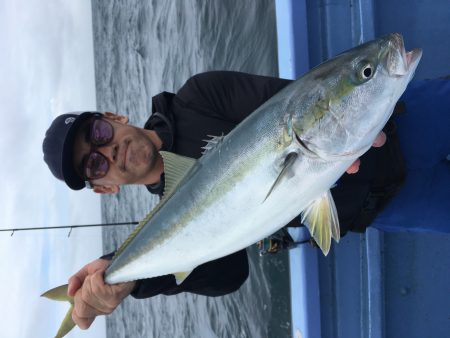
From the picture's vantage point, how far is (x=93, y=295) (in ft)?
7.77

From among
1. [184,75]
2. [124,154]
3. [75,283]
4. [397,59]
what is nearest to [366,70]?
[397,59]

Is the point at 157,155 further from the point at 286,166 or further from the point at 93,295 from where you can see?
the point at 286,166

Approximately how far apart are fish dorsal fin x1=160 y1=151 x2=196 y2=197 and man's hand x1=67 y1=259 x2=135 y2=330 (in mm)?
695

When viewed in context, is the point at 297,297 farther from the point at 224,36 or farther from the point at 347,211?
the point at 224,36

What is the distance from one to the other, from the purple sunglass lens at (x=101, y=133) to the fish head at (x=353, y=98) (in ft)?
5.47

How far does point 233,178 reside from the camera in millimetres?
1892

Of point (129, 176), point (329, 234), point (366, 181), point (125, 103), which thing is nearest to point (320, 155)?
point (329, 234)

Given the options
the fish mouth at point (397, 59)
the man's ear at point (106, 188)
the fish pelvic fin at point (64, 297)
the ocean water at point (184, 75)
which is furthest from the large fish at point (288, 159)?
the ocean water at point (184, 75)

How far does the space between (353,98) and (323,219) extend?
581mm

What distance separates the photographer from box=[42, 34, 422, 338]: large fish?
64.7 inches

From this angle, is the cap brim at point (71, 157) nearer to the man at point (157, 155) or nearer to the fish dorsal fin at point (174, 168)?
the man at point (157, 155)

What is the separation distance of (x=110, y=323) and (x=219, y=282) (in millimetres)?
19930

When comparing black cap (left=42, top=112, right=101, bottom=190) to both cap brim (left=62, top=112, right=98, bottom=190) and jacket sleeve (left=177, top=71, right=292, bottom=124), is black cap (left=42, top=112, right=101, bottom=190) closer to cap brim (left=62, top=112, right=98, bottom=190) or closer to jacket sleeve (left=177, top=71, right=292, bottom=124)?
cap brim (left=62, top=112, right=98, bottom=190)

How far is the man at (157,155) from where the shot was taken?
7.80 feet
